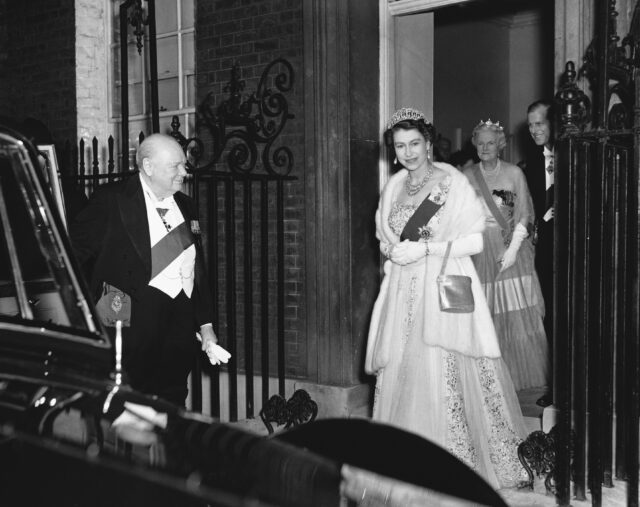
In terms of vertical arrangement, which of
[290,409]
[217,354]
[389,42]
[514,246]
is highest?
[389,42]

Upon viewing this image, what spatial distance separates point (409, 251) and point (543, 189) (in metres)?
2.51

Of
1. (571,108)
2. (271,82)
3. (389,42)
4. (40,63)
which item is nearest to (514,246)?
(389,42)

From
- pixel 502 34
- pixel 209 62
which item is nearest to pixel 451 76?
pixel 502 34

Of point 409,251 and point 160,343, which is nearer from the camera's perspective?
point 160,343

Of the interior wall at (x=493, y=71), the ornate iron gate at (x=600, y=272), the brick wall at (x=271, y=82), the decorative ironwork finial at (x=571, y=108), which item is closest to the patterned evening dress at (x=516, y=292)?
the brick wall at (x=271, y=82)

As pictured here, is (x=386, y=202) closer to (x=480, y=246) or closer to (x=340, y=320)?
(x=480, y=246)

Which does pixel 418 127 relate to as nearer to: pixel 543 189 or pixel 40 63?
pixel 543 189

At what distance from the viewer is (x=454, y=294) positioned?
507cm

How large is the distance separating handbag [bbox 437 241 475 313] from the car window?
299 cm

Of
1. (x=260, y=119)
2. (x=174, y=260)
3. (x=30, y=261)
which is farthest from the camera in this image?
(x=260, y=119)

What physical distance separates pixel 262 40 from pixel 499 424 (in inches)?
152

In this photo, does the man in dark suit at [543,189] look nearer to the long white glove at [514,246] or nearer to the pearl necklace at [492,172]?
the long white glove at [514,246]

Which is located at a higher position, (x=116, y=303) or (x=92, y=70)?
(x=92, y=70)

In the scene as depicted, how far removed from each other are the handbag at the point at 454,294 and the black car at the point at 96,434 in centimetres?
257
